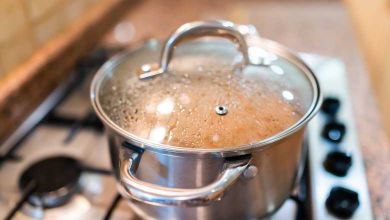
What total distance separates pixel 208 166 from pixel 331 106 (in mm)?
336

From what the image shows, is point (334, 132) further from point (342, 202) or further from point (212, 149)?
point (212, 149)

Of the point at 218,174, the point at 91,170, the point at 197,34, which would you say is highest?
the point at 197,34

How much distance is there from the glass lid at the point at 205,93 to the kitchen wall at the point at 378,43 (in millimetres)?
473

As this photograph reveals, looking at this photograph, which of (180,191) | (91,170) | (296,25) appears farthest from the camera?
(296,25)

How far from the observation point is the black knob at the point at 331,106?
0.70 m

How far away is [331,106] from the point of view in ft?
2.31

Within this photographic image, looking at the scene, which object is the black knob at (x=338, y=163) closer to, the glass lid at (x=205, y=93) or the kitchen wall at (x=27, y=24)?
the glass lid at (x=205, y=93)

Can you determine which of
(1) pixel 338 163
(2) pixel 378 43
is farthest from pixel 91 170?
(2) pixel 378 43

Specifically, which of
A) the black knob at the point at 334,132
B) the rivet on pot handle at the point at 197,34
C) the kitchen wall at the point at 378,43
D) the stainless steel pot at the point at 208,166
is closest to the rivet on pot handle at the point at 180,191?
the stainless steel pot at the point at 208,166

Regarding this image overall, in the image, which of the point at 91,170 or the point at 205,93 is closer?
the point at 205,93

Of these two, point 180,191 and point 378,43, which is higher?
point 180,191

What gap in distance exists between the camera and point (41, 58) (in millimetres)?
712

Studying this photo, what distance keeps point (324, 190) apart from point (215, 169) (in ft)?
0.66

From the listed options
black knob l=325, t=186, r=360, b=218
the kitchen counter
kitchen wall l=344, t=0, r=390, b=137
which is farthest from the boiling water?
kitchen wall l=344, t=0, r=390, b=137
